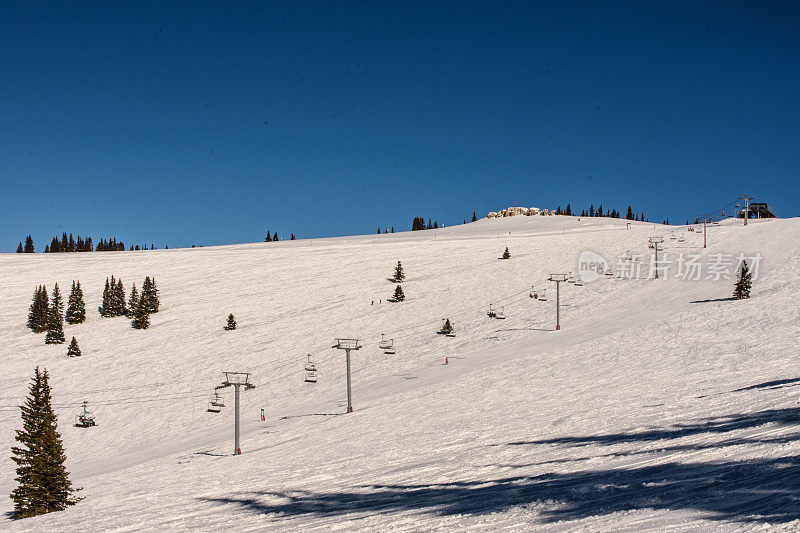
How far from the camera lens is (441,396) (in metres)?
31.6

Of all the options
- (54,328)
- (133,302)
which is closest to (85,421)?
(54,328)

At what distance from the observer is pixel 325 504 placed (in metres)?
11.8

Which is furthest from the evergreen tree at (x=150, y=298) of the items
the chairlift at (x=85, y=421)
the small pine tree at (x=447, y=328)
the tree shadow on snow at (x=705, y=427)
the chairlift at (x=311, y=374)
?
the tree shadow on snow at (x=705, y=427)

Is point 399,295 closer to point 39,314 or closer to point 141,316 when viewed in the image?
point 141,316

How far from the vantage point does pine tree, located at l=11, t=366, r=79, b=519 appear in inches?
928

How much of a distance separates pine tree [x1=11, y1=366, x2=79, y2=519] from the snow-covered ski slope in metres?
1.89

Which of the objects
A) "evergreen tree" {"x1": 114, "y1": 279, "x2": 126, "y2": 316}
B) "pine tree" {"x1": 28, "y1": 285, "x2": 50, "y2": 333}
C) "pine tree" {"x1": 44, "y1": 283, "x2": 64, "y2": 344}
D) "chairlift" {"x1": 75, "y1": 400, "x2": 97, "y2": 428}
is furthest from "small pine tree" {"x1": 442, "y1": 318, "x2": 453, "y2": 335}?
"pine tree" {"x1": 28, "y1": 285, "x2": 50, "y2": 333}

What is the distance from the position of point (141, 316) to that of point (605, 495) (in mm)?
69159

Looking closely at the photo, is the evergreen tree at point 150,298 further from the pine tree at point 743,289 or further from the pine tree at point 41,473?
the pine tree at point 743,289

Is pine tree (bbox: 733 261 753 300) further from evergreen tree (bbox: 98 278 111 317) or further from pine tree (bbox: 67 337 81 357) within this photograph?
evergreen tree (bbox: 98 278 111 317)

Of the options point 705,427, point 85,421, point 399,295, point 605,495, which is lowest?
point 85,421

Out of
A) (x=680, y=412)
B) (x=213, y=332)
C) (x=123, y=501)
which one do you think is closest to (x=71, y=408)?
(x=213, y=332)

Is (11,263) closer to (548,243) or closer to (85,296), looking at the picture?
(85,296)

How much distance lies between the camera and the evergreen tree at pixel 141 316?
221ft
